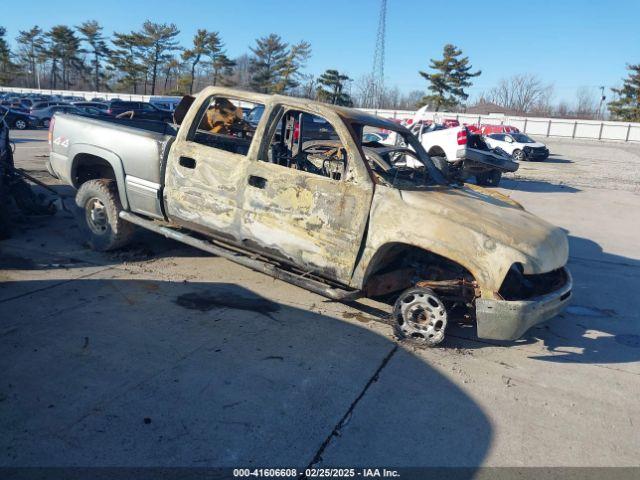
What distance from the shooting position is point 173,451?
279 cm

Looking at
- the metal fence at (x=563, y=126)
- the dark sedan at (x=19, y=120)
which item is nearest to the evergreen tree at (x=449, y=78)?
the metal fence at (x=563, y=126)

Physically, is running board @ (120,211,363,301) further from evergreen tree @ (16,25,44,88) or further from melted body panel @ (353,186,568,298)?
evergreen tree @ (16,25,44,88)

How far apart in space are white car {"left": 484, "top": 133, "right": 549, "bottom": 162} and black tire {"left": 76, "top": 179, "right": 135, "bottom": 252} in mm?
23622

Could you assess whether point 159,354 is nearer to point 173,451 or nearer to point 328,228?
point 173,451

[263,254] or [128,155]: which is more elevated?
[128,155]

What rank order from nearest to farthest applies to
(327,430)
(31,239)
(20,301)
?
(327,430)
(20,301)
(31,239)

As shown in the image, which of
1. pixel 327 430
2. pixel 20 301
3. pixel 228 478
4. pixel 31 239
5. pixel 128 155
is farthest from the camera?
pixel 31 239

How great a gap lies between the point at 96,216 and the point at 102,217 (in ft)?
0.30

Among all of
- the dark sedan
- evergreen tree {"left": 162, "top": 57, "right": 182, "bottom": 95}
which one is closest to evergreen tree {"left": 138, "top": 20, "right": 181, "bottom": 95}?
evergreen tree {"left": 162, "top": 57, "right": 182, "bottom": 95}

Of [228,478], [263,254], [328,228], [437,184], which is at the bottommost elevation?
[228,478]

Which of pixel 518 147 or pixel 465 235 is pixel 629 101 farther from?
pixel 465 235

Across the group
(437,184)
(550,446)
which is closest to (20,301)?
(437,184)

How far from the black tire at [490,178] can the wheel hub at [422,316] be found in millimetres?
11563

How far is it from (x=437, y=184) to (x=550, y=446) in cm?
276
